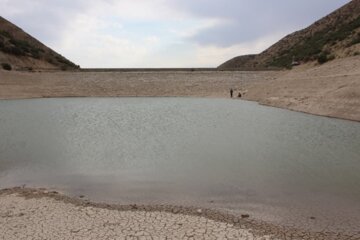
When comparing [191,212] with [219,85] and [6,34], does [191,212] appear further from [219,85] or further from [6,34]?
[6,34]

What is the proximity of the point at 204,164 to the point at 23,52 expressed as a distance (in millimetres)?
67979

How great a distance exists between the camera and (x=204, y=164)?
13.5m

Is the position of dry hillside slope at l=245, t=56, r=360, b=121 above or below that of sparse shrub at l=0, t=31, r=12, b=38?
below

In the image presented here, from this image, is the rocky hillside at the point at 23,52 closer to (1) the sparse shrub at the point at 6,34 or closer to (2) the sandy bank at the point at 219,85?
(1) the sparse shrub at the point at 6,34

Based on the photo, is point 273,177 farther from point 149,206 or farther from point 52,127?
point 52,127

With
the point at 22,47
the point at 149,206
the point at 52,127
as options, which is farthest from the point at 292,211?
the point at 22,47

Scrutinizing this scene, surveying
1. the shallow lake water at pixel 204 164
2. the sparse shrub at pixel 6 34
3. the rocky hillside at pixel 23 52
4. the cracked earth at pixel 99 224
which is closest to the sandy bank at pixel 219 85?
the shallow lake water at pixel 204 164

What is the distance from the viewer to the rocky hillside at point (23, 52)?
226ft

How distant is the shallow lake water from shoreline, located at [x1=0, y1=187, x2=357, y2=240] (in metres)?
0.38

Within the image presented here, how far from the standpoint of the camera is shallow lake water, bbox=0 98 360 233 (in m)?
9.55

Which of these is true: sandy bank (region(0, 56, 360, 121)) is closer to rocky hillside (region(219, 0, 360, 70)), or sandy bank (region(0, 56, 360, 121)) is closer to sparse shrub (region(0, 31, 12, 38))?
rocky hillside (region(219, 0, 360, 70))

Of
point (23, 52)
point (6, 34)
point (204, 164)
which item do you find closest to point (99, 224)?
point (204, 164)

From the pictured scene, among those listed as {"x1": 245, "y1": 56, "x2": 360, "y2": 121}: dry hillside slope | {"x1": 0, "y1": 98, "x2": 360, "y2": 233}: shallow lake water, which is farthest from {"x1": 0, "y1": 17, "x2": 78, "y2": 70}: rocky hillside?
{"x1": 0, "y1": 98, "x2": 360, "y2": 233}: shallow lake water

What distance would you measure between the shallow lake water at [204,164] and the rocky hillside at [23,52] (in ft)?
138
